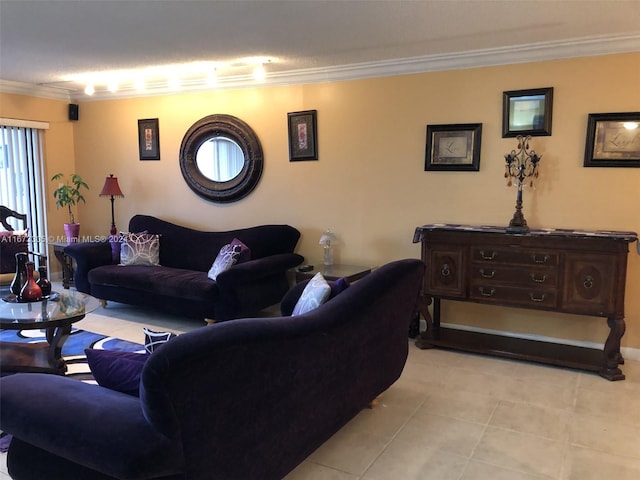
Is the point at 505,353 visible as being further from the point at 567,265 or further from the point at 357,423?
the point at 357,423

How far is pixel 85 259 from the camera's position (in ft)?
16.4

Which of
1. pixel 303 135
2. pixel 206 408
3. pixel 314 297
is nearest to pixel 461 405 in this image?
pixel 314 297

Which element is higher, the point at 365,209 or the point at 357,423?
the point at 365,209

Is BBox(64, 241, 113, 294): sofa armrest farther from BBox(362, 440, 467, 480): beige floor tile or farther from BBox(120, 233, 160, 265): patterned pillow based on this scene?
BBox(362, 440, 467, 480): beige floor tile

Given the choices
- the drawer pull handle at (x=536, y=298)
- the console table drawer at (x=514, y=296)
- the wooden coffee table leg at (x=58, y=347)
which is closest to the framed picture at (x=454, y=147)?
the console table drawer at (x=514, y=296)

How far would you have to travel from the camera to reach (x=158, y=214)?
5750mm

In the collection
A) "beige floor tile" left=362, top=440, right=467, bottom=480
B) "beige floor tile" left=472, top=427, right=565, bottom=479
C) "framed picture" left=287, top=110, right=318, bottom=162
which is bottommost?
"beige floor tile" left=362, top=440, right=467, bottom=480

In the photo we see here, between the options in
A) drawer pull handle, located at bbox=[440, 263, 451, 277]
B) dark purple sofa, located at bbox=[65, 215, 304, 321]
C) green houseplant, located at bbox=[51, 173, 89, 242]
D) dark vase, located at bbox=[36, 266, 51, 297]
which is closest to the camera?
dark vase, located at bbox=[36, 266, 51, 297]

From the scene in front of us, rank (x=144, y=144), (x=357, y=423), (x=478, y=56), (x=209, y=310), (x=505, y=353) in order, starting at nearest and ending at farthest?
(x=357, y=423) → (x=505, y=353) → (x=478, y=56) → (x=209, y=310) → (x=144, y=144)

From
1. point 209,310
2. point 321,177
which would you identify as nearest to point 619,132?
point 321,177

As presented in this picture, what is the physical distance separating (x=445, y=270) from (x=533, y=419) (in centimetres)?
128

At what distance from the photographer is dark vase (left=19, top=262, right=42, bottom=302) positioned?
3.24 m

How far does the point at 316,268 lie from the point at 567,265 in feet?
6.81

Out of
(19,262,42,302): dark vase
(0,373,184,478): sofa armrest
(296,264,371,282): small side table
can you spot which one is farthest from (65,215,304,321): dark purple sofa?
(0,373,184,478): sofa armrest
